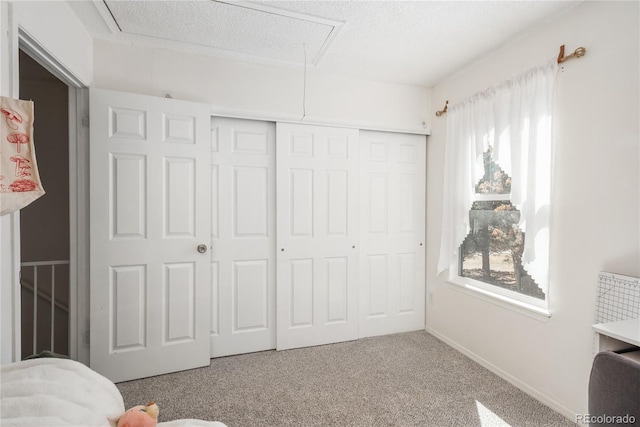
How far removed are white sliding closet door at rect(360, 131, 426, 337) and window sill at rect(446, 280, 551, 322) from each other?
498mm

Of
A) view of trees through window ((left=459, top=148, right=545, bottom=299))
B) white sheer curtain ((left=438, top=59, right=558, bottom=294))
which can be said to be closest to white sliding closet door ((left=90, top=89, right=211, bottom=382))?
white sheer curtain ((left=438, top=59, right=558, bottom=294))

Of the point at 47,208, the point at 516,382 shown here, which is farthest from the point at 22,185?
the point at 516,382

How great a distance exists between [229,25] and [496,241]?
2492 mm

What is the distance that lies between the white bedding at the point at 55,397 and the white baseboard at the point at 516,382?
202 centimetres

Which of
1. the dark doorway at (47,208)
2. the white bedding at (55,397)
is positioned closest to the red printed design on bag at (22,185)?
the white bedding at (55,397)

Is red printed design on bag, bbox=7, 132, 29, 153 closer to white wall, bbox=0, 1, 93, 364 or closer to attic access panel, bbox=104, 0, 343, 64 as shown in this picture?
white wall, bbox=0, 1, 93, 364

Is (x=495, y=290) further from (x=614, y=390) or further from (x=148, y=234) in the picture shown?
(x=148, y=234)

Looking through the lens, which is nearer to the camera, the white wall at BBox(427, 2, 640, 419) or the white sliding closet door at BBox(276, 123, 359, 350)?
the white wall at BBox(427, 2, 640, 419)

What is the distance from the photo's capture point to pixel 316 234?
280 centimetres

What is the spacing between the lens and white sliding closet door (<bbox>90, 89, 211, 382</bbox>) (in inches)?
84.3

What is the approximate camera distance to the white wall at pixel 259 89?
2.31m

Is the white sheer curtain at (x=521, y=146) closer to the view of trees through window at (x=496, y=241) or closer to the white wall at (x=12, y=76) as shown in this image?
the view of trees through window at (x=496, y=241)

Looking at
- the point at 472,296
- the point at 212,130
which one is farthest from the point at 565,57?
the point at 212,130

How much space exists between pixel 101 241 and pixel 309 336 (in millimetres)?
1804
